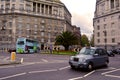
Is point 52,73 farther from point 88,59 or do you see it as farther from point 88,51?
point 88,51

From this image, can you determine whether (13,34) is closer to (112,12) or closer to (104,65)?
(112,12)

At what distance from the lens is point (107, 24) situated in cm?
8944

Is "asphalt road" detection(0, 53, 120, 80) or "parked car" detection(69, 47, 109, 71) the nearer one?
"asphalt road" detection(0, 53, 120, 80)

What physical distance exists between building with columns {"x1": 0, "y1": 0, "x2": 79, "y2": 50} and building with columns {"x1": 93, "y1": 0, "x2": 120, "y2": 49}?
20.2m

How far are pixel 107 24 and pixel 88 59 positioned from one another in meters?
75.3

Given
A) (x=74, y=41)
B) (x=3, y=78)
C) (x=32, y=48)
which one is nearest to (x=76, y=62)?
(x=3, y=78)

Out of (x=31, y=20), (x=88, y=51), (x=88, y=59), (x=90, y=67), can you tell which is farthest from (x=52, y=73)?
(x=31, y=20)

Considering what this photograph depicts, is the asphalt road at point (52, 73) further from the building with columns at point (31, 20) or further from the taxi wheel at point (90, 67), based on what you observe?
the building with columns at point (31, 20)

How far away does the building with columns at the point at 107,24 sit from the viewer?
84.5m

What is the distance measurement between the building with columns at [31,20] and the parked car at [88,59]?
71746mm

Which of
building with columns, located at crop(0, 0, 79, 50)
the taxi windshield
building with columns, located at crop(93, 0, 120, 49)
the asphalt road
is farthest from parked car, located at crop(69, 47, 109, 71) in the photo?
building with columns, located at crop(0, 0, 79, 50)

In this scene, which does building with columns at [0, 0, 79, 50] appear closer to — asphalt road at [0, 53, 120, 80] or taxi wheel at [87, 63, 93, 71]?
asphalt road at [0, 53, 120, 80]

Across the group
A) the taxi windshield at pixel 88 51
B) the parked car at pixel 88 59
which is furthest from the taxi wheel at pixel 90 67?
the taxi windshield at pixel 88 51

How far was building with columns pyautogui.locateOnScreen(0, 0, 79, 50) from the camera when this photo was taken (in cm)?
9225
